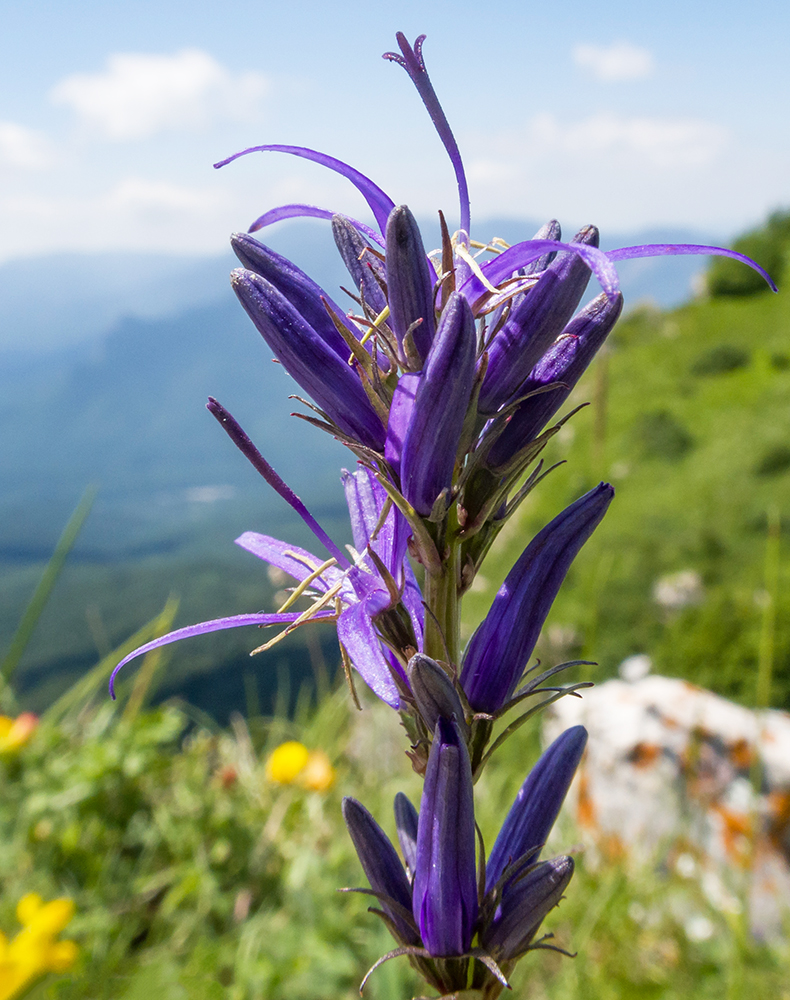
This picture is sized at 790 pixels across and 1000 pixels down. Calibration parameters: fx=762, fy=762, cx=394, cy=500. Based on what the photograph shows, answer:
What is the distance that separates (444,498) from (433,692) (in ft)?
0.90

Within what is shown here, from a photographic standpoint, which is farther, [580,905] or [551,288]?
[580,905]

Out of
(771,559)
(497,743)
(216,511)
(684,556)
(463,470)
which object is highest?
(463,470)

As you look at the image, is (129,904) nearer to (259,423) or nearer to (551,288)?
(551,288)

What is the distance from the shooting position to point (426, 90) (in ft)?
3.84

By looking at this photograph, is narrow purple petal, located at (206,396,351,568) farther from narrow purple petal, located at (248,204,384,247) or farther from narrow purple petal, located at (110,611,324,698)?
narrow purple petal, located at (248,204,384,247)

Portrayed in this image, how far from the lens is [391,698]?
1.19m

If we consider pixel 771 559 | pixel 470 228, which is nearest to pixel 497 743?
pixel 470 228

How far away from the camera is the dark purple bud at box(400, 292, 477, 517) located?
1.02 metres

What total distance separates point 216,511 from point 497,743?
11036cm

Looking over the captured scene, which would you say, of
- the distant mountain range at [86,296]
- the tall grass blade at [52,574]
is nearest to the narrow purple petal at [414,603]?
the tall grass blade at [52,574]

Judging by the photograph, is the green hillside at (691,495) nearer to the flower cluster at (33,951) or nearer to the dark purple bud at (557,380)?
the flower cluster at (33,951)

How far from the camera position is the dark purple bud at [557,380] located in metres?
1.19

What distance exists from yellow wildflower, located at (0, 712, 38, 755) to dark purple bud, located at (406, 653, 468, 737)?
13.7ft

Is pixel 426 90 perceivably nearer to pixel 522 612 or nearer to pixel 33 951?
pixel 522 612
